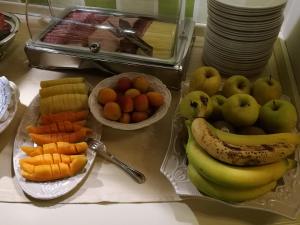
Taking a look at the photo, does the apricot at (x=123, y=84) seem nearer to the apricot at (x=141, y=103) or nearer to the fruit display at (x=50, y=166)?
the apricot at (x=141, y=103)

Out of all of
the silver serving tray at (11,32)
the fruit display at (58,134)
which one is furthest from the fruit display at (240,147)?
the silver serving tray at (11,32)

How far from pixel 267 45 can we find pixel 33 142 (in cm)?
55

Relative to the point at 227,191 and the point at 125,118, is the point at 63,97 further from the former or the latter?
the point at 227,191

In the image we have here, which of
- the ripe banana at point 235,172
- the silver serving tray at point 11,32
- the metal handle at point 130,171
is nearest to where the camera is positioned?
the ripe banana at point 235,172

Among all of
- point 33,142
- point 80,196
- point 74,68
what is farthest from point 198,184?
point 74,68

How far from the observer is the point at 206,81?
60cm

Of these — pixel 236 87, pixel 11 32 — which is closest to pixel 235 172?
pixel 236 87

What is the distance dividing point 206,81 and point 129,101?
6.4 inches

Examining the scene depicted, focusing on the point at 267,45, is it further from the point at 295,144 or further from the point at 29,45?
the point at 29,45

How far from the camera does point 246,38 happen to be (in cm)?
65

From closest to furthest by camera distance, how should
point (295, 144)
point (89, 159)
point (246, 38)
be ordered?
point (295, 144) < point (89, 159) < point (246, 38)

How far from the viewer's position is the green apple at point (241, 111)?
1.60 feet

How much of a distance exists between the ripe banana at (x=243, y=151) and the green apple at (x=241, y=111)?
0.20ft

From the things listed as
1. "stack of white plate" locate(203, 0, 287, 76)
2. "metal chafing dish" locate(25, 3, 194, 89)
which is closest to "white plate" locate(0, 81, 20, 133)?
"metal chafing dish" locate(25, 3, 194, 89)
